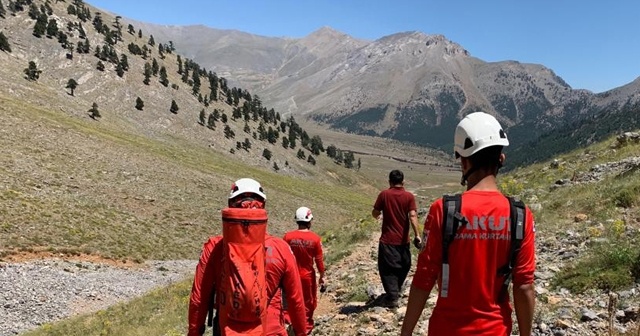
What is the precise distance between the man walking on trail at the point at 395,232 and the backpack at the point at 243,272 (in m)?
5.80

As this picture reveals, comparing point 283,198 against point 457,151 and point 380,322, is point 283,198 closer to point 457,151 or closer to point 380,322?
point 380,322

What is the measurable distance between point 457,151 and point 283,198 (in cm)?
7273

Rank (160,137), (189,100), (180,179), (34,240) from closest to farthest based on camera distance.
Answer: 1. (34,240)
2. (180,179)
3. (160,137)
4. (189,100)

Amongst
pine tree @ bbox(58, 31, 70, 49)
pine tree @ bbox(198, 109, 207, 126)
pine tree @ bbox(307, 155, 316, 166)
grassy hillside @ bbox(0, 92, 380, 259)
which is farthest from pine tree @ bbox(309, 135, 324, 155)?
grassy hillside @ bbox(0, 92, 380, 259)

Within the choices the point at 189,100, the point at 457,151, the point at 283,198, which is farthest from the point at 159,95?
the point at 457,151

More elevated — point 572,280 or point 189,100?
point 189,100

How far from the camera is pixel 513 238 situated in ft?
11.8

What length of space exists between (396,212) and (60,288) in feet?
76.2

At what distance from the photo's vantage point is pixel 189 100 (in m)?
144

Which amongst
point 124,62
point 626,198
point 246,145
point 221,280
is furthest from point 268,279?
point 124,62

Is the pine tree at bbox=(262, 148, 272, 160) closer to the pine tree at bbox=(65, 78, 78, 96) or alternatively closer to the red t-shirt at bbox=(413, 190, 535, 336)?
the pine tree at bbox=(65, 78, 78, 96)

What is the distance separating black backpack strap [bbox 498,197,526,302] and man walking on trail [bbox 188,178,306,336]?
2310 millimetres

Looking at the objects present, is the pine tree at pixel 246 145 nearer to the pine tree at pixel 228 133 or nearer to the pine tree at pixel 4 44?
the pine tree at pixel 228 133

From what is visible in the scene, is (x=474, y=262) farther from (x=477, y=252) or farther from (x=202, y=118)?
(x=202, y=118)
